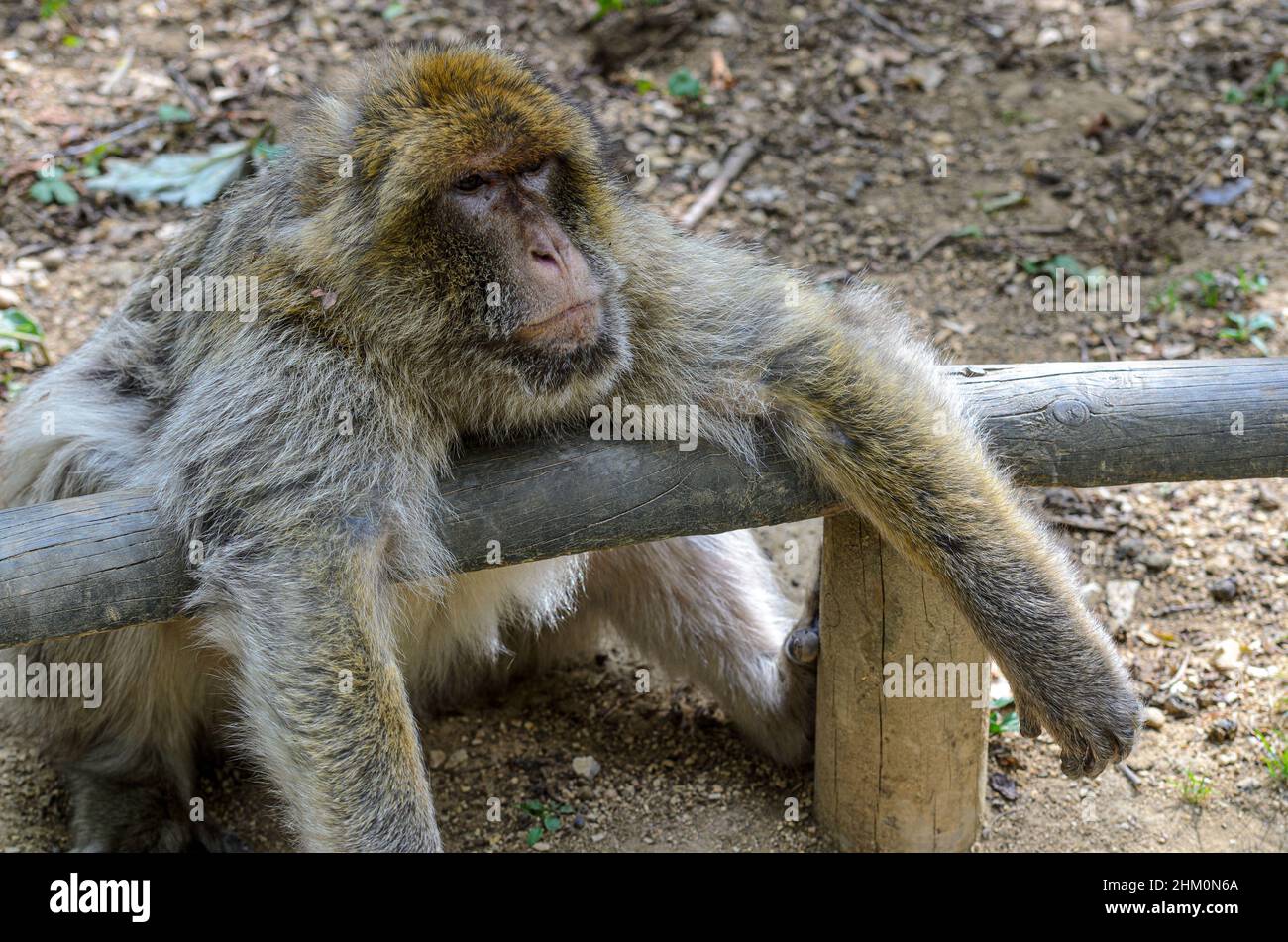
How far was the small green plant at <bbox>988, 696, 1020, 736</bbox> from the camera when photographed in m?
4.66

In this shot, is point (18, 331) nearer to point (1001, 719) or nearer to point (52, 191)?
point (52, 191)

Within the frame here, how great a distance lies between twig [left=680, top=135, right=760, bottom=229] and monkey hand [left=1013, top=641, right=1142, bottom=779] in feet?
12.6

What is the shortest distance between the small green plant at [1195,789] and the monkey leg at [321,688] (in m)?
2.62

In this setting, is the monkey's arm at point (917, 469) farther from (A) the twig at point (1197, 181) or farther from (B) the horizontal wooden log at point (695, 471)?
(A) the twig at point (1197, 181)

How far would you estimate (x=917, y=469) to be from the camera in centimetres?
360

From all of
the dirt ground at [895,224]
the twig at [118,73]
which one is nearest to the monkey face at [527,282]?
the dirt ground at [895,224]

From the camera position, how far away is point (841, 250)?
671 centimetres

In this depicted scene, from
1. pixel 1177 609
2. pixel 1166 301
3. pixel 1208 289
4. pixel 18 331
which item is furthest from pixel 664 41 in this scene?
pixel 1177 609

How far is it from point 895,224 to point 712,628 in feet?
10.1

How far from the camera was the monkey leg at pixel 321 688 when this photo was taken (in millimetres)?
3289

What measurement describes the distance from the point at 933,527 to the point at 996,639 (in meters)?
0.36

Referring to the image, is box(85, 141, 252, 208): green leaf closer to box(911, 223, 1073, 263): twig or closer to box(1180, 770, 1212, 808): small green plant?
box(911, 223, 1073, 263): twig
